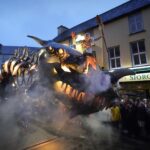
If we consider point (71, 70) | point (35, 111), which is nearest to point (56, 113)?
point (35, 111)

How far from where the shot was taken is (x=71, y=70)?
380cm

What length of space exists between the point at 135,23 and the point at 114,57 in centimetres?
324

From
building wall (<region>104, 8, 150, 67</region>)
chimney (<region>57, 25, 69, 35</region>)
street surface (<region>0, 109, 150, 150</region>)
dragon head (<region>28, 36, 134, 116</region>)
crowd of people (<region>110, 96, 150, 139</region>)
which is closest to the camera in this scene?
dragon head (<region>28, 36, 134, 116</region>)

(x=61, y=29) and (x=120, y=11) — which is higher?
(x=61, y=29)

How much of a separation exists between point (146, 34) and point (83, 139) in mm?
13028

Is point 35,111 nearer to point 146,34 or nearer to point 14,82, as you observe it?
point 14,82

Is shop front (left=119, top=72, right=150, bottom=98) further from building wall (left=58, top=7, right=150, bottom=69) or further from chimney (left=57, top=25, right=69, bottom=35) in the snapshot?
chimney (left=57, top=25, right=69, bottom=35)

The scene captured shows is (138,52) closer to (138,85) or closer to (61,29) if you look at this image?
(138,85)

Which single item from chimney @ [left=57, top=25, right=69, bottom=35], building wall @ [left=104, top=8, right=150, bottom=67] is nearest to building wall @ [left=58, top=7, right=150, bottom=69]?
building wall @ [left=104, top=8, right=150, bottom=67]

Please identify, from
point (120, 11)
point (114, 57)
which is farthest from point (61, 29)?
point (114, 57)

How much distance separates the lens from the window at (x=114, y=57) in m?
17.6

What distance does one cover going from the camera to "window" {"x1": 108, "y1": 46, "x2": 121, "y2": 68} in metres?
17.6

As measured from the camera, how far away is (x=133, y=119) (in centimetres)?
895

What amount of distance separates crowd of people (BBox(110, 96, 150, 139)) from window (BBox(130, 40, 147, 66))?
302 inches
